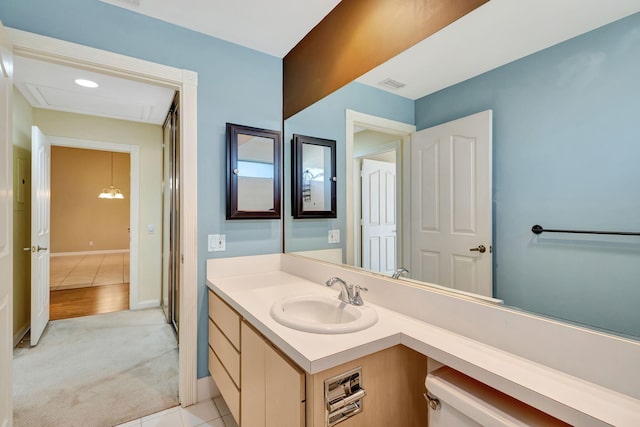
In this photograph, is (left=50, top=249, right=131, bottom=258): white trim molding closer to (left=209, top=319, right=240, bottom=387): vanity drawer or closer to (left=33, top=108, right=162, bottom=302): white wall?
(left=33, top=108, right=162, bottom=302): white wall

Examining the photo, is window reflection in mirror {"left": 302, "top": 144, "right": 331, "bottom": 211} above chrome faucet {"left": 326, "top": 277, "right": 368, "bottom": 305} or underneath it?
above

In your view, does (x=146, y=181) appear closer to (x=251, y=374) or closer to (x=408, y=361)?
(x=251, y=374)

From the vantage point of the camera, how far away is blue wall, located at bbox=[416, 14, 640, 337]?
735mm

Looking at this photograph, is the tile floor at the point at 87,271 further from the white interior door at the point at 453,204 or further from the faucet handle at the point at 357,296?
the white interior door at the point at 453,204

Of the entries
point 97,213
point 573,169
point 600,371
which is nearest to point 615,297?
point 600,371

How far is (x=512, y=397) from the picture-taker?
817 mm

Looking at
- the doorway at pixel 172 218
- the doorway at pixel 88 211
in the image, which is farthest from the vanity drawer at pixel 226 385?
the doorway at pixel 88 211

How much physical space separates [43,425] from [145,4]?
8.26ft

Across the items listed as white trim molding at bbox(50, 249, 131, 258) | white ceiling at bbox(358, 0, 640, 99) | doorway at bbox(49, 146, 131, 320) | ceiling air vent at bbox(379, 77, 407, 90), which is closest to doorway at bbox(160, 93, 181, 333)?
ceiling air vent at bbox(379, 77, 407, 90)

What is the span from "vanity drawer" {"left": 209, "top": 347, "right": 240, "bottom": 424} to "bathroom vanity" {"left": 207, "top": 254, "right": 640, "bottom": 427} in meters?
0.02

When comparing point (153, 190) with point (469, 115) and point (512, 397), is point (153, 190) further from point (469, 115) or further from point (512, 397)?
point (512, 397)

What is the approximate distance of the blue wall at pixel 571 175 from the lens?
0.74m

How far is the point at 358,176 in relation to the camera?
1695mm

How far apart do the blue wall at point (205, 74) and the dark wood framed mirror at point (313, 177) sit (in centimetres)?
26
